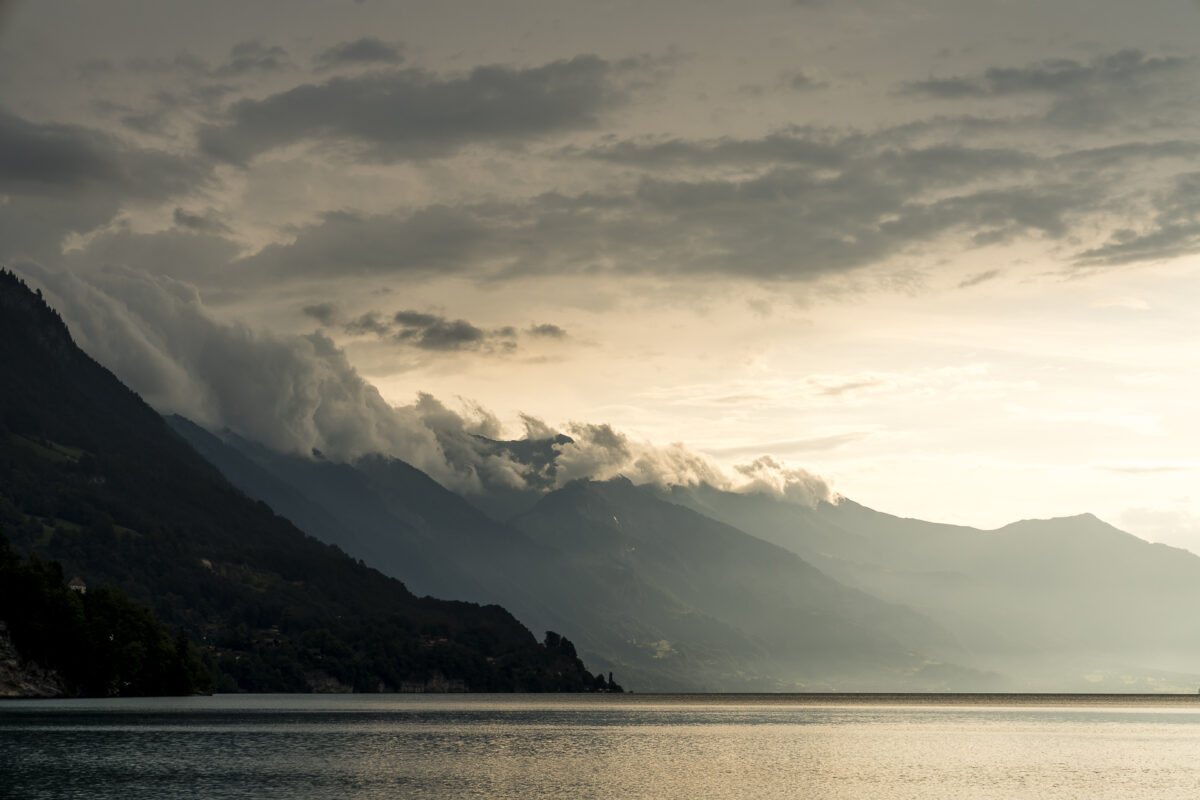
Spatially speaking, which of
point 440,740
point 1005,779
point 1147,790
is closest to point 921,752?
point 1005,779

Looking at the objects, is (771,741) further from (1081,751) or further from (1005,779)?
(1005,779)

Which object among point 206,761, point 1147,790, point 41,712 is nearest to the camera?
point 1147,790

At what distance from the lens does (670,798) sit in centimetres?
10069

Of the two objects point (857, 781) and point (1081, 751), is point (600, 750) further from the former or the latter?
point (1081, 751)

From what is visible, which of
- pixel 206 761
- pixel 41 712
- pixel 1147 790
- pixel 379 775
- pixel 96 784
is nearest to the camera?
pixel 96 784

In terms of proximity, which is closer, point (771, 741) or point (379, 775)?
point (379, 775)

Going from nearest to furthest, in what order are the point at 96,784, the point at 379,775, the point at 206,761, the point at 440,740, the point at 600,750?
1. the point at 96,784
2. the point at 379,775
3. the point at 206,761
4. the point at 600,750
5. the point at 440,740

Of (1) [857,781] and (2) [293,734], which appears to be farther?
(2) [293,734]

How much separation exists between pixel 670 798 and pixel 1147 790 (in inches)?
1672

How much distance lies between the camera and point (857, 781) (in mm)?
116438

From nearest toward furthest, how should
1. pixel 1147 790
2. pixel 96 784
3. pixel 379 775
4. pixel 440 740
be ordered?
pixel 96 784
pixel 1147 790
pixel 379 775
pixel 440 740

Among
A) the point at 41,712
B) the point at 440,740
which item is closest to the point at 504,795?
the point at 440,740

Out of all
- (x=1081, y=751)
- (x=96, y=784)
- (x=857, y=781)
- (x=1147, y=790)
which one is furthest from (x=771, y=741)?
(x=96, y=784)

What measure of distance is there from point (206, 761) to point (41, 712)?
80.6m
